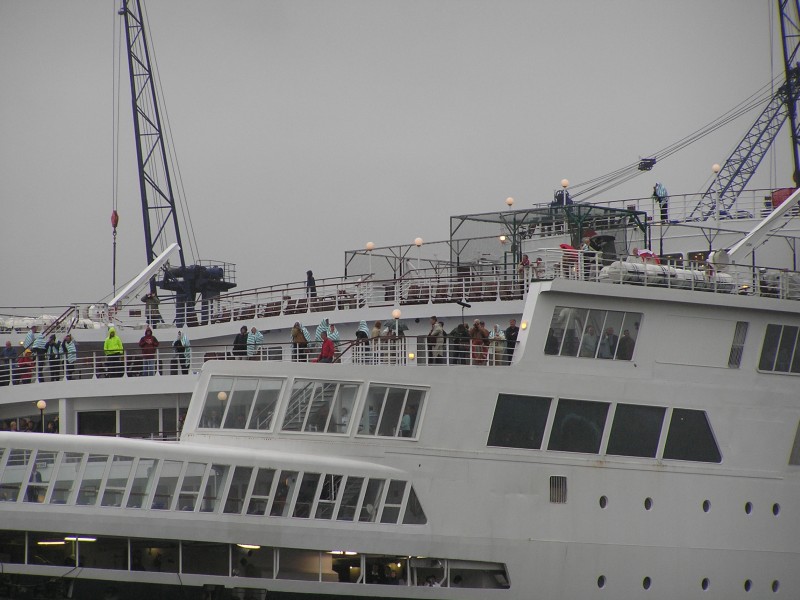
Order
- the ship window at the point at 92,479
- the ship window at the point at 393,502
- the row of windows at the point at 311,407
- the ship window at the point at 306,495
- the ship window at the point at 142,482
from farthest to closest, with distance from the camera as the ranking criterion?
the row of windows at the point at 311,407, the ship window at the point at 393,502, the ship window at the point at 306,495, the ship window at the point at 142,482, the ship window at the point at 92,479

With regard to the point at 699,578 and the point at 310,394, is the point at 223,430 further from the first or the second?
the point at 699,578

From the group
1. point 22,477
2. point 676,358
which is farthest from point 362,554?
point 676,358

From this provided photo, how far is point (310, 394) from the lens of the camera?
24281 millimetres

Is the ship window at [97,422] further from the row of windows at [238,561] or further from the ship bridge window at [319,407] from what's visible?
the row of windows at [238,561]

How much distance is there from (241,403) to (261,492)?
6.72 feet

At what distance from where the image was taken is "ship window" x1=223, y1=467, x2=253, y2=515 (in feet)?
75.0

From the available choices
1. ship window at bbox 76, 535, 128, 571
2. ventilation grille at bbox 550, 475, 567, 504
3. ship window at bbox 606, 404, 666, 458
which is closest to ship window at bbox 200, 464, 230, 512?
ship window at bbox 76, 535, 128, 571

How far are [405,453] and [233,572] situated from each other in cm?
372

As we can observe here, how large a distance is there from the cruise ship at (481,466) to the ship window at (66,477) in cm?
4

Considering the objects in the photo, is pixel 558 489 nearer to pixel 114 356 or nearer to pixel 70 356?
pixel 114 356

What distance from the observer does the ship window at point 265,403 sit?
24.3 m

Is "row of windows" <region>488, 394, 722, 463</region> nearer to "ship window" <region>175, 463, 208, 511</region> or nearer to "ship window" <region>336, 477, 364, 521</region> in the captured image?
"ship window" <region>336, 477, 364, 521</region>

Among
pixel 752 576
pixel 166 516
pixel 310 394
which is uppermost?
pixel 310 394

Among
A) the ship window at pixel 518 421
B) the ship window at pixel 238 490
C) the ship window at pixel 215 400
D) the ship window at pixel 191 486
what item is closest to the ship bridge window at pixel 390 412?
the ship window at pixel 518 421
